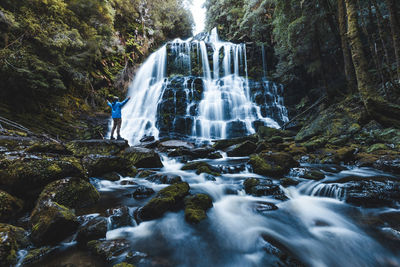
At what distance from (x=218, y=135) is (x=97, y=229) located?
1229 cm

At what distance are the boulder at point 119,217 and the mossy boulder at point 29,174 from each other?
4.49ft

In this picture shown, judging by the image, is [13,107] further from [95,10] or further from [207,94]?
[207,94]

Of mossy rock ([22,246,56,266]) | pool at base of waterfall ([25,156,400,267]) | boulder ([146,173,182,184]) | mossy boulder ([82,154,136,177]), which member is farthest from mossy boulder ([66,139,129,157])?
mossy rock ([22,246,56,266])

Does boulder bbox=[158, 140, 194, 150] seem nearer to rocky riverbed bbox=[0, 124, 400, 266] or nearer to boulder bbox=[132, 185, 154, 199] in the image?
rocky riverbed bbox=[0, 124, 400, 266]

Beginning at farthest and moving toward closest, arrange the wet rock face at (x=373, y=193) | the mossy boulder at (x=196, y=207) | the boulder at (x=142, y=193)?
the boulder at (x=142, y=193) < the wet rock face at (x=373, y=193) < the mossy boulder at (x=196, y=207)

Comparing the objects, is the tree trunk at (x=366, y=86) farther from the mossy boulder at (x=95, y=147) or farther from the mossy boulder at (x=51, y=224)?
the mossy boulder at (x=95, y=147)

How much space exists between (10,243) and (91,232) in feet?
2.73

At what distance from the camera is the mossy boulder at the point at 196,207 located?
11.2 ft

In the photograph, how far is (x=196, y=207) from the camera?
3.74 metres

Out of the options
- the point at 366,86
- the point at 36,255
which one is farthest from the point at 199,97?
the point at 36,255

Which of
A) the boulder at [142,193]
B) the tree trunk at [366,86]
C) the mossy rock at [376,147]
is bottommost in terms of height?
the boulder at [142,193]

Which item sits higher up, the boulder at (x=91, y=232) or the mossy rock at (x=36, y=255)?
the boulder at (x=91, y=232)

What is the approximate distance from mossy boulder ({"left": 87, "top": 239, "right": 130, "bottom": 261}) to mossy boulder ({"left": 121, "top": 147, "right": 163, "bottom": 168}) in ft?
14.6

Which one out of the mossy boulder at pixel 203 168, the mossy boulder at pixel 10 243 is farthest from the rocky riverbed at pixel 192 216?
the mossy boulder at pixel 203 168
